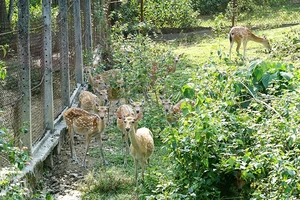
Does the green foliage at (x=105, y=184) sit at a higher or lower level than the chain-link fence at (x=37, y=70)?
lower

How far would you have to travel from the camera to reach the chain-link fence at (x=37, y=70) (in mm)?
6602

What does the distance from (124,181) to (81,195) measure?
1.91 feet

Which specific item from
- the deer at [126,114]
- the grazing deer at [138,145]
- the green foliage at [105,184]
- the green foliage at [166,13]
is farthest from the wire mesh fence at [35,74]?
the green foliage at [166,13]

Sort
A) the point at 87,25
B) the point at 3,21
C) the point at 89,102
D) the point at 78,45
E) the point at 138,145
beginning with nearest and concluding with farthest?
the point at 138,145 < the point at 89,102 < the point at 78,45 < the point at 3,21 < the point at 87,25

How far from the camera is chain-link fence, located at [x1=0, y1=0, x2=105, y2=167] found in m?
6.60

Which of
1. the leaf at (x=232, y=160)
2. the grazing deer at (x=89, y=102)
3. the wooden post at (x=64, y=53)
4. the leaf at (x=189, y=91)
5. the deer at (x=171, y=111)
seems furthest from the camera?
the grazing deer at (x=89, y=102)

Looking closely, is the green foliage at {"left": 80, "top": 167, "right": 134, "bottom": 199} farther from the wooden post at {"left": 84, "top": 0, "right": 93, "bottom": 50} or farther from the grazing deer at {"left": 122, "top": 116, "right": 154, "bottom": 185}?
the wooden post at {"left": 84, "top": 0, "right": 93, "bottom": 50}

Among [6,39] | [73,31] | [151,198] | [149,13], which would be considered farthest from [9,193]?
[149,13]

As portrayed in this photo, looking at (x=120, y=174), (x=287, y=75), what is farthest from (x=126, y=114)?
(x=287, y=75)

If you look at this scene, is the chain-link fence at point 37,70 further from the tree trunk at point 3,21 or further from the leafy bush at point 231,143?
the tree trunk at point 3,21

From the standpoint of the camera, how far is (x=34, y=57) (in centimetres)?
762

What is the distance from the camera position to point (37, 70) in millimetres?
7883

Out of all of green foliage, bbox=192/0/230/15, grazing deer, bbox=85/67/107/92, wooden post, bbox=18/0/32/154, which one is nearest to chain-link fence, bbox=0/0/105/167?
wooden post, bbox=18/0/32/154

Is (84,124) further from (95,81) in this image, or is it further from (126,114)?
A: (95,81)
